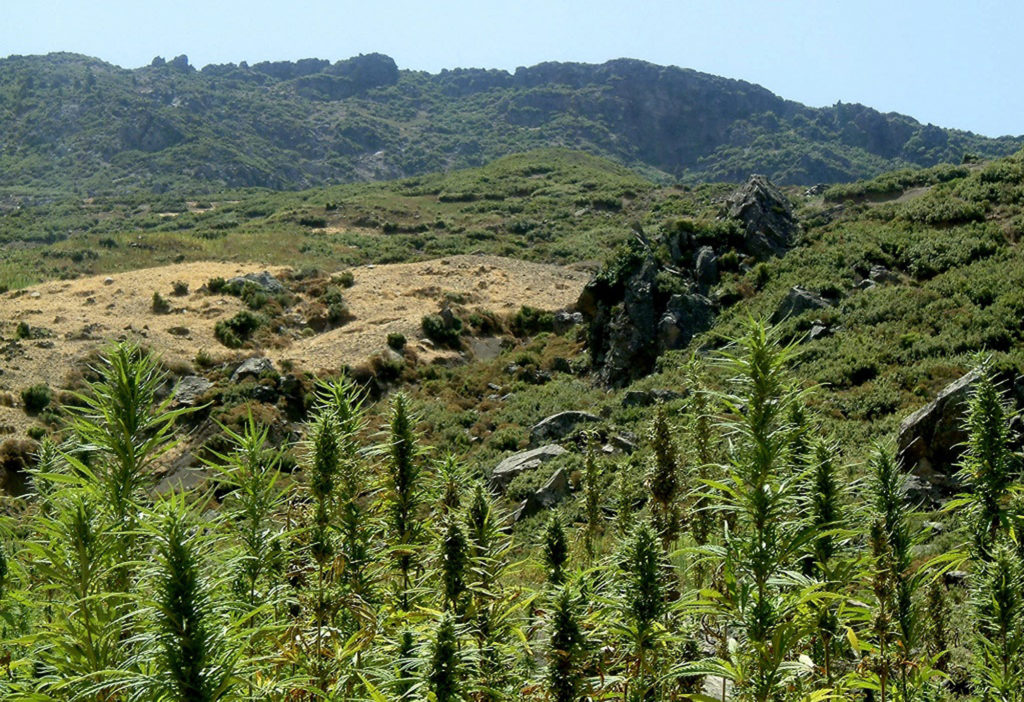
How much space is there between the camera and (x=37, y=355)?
90.1ft

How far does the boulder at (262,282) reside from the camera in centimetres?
3673

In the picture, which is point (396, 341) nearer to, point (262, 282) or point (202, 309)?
point (202, 309)

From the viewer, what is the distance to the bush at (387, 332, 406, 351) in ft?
104

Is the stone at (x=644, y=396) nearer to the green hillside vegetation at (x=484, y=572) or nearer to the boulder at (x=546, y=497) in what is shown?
the boulder at (x=546, y=497)

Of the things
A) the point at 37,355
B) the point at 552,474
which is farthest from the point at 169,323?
the point at 552,474

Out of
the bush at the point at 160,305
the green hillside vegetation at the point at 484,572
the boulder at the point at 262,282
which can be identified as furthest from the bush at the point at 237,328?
the green hillside vegetation at the point at 484,572

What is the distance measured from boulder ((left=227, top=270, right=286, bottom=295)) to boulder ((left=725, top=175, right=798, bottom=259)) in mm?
21518

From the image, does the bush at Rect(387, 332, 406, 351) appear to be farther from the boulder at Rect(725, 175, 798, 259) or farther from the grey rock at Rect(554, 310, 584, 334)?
the boulder at Rect(725, 175, 798, 259)

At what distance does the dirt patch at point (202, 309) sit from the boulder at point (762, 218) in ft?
36.8

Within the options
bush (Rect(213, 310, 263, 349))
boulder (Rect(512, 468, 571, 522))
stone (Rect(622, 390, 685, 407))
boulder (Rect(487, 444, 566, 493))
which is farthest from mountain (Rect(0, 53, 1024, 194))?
boulder (Rect(512, 468, 571, 522))

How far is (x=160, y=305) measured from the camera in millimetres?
33625

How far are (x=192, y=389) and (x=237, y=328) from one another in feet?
22.9

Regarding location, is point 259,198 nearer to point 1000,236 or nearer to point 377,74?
point 1000,236

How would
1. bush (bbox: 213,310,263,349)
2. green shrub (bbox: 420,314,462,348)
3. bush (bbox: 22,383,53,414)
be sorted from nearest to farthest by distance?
1. bush (bbox: 22,383,53,414)
2. bush (bbox: 213,310,263,349)
3. green shrub (bbox: 420,314,462,348)
